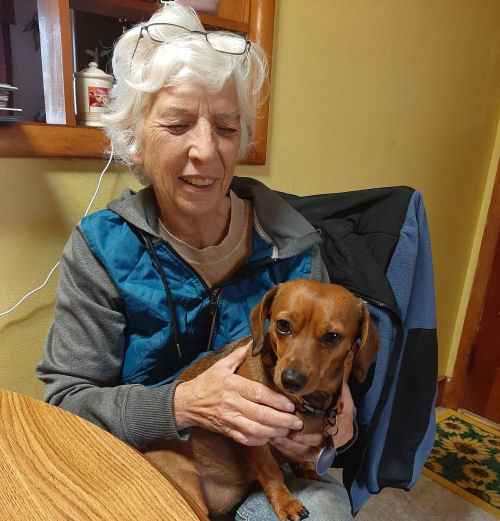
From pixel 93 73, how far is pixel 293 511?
125cm

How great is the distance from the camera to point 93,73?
1.30m

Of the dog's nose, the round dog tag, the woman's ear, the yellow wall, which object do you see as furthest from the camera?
the yellow wall

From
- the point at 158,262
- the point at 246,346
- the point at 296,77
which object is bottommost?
the point at 246,346

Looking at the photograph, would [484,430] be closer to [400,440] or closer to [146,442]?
[400,440]

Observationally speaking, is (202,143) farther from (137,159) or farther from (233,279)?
(233,279)

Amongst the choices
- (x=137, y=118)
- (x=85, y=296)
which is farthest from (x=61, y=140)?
(x=85, y=296)

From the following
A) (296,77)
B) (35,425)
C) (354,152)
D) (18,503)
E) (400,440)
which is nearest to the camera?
(18,503)

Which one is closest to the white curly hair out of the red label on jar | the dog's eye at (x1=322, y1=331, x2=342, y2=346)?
the red label on jar

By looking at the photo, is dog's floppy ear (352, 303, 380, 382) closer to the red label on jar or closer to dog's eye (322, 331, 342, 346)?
dog's eye (322, 331, 342, 346)

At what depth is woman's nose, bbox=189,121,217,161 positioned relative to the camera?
3.35 feet

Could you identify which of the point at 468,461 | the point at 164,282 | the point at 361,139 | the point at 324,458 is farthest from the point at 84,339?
the point at 468,461

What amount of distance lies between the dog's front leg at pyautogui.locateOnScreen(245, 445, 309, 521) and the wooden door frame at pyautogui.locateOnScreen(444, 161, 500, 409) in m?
2.11

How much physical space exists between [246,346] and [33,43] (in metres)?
1.11

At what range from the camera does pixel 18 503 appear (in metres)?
0.55
